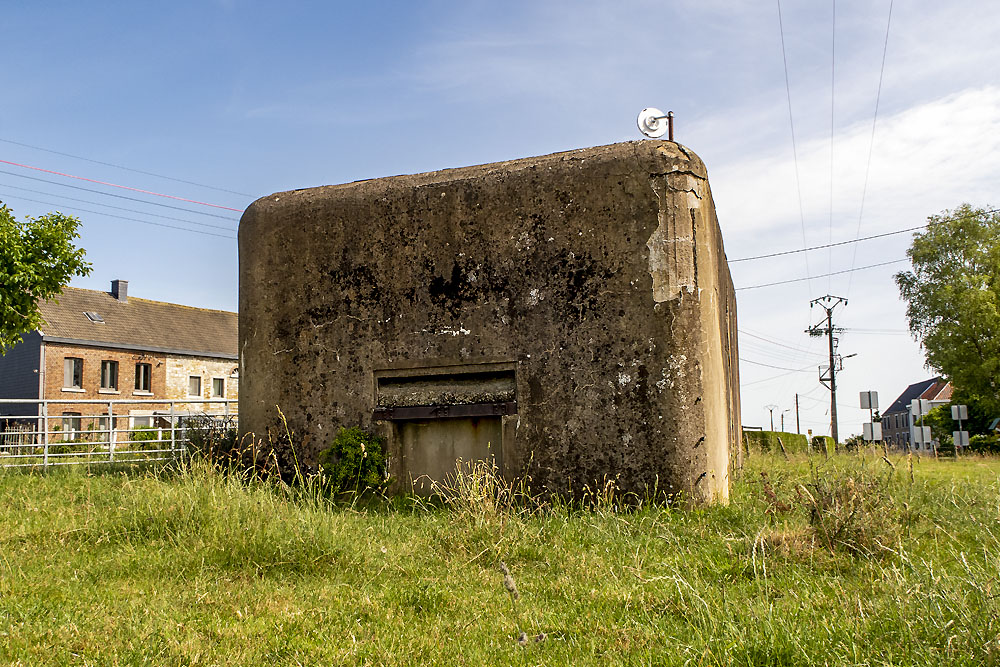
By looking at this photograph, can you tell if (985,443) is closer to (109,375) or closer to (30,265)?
(30,265)

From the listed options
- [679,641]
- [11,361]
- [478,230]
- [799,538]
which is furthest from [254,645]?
[11,361]

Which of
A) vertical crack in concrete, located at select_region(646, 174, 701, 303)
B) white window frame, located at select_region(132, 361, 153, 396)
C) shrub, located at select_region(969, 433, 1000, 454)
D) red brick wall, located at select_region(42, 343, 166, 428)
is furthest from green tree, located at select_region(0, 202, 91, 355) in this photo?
shrub, located at select_region(969, 433, 1000, 454)

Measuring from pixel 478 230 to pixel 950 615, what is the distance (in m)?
5.55

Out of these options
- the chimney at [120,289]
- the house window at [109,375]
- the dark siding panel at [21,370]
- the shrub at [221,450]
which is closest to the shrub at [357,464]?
the shrub at [221,450]

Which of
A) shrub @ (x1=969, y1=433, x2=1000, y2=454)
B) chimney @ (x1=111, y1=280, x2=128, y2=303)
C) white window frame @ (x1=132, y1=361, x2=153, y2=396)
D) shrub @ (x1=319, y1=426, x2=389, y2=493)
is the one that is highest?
chimney @ (x1=111, y1=280, x2=128, y2=303)

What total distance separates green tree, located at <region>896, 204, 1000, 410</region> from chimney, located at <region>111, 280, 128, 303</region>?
3386 cm

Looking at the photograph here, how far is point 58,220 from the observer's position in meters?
15.8

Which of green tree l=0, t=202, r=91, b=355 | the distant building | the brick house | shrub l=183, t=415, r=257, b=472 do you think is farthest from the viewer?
the distant building

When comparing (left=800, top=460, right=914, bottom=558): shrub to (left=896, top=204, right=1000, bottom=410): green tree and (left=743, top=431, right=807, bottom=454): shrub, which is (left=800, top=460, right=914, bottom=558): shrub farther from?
(left=896, top=204, right=1000, bottom=410): green tree

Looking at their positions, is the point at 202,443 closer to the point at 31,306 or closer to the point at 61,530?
the point at 61,530

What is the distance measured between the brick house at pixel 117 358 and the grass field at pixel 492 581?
78.9 ft

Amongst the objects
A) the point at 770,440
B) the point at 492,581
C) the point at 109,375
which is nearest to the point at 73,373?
the point at 109,375

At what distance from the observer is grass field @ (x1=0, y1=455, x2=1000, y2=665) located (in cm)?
357

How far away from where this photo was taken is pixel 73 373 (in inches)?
1212
